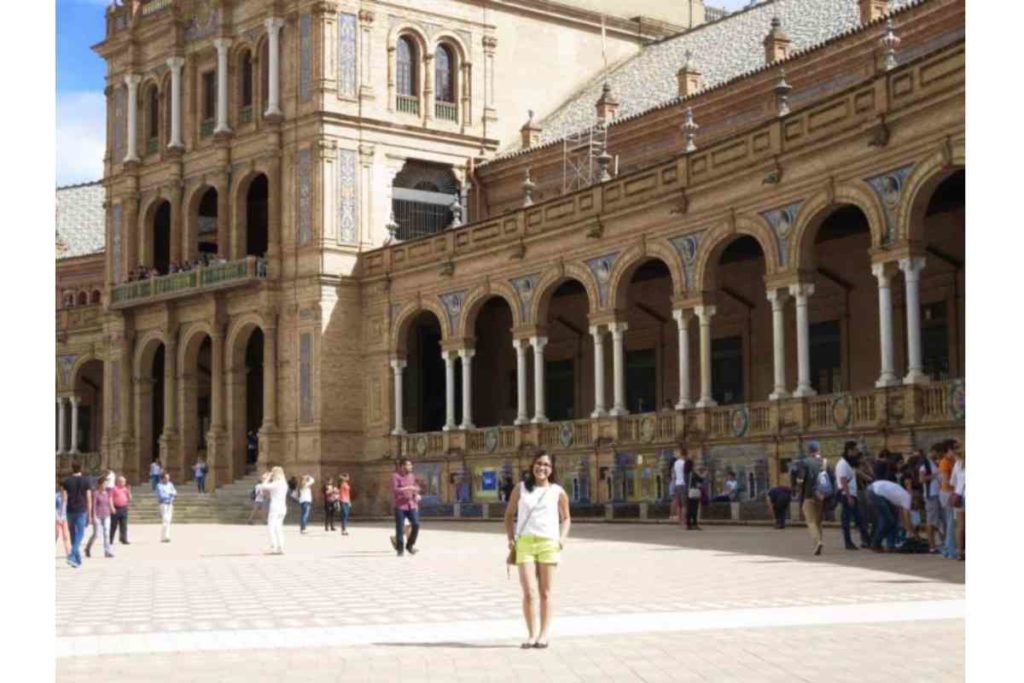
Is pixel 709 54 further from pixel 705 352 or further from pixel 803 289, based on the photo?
pixel 803 289

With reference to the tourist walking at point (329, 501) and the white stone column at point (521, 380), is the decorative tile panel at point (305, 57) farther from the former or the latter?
the tourist walking at point (329, 501)

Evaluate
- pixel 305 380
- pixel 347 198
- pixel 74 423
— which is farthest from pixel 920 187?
pixel 74 423

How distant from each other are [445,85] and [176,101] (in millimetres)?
8872

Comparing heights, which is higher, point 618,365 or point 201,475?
point 618,365

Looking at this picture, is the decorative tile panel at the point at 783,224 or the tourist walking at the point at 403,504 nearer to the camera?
the tourist walking at the point at 403,504

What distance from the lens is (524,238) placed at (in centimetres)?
4075

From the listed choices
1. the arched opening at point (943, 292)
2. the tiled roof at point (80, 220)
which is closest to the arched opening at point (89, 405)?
the tiled roof at point (80, 220)

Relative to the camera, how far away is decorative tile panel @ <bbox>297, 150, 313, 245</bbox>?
47312 mm

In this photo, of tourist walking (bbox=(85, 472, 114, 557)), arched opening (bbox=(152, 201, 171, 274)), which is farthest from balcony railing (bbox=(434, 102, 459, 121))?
tourist walking (bbox=(85, 472, 114, 557))

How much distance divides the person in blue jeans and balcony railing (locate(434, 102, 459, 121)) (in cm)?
2567

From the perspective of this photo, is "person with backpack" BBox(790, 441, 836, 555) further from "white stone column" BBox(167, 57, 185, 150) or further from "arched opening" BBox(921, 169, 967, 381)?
"white stone column" BBox(167, 57, 185, 150)

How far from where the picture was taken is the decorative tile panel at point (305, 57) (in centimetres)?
4747

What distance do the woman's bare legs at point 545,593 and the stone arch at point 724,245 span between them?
1989cm
